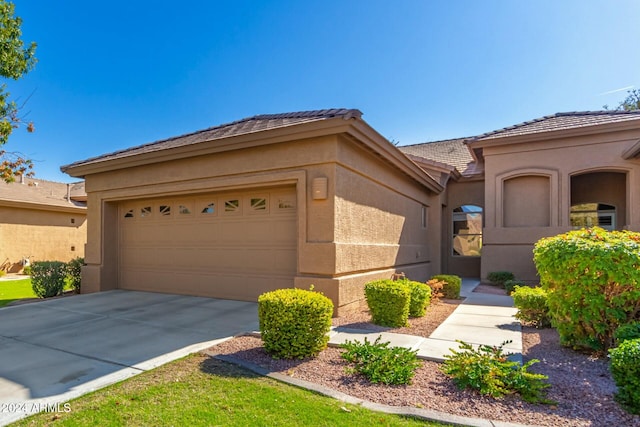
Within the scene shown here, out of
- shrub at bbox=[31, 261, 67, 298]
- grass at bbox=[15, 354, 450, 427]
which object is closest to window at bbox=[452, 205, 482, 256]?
grass at bbox=[15, 354, 450, 427]

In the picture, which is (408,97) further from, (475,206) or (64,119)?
(64,119)

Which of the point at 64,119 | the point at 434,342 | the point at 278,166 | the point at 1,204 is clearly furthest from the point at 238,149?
the point at 1,204

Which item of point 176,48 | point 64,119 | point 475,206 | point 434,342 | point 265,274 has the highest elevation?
Answer: point 176,48

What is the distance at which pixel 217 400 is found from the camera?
3.56 meters

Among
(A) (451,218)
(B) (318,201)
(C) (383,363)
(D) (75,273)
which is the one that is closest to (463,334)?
(C) (383,363)

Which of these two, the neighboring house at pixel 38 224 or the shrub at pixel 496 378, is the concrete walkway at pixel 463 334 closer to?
the shrub at pixel 496 378

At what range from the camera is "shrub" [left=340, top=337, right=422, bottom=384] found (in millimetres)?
3998

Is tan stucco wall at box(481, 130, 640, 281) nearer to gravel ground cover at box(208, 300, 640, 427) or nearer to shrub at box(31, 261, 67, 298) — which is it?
gravel ground cover at box(208, 300, 640, 427)

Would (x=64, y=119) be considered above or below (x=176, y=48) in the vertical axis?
below

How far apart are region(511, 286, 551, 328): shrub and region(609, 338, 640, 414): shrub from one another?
3141mm

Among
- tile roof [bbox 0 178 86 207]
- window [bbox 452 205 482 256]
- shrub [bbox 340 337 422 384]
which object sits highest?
tile roof [bbox 0 178 86 207]

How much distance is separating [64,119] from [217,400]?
1875 centimetres

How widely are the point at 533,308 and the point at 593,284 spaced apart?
217cm

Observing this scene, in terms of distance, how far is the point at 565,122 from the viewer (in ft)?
41.5
